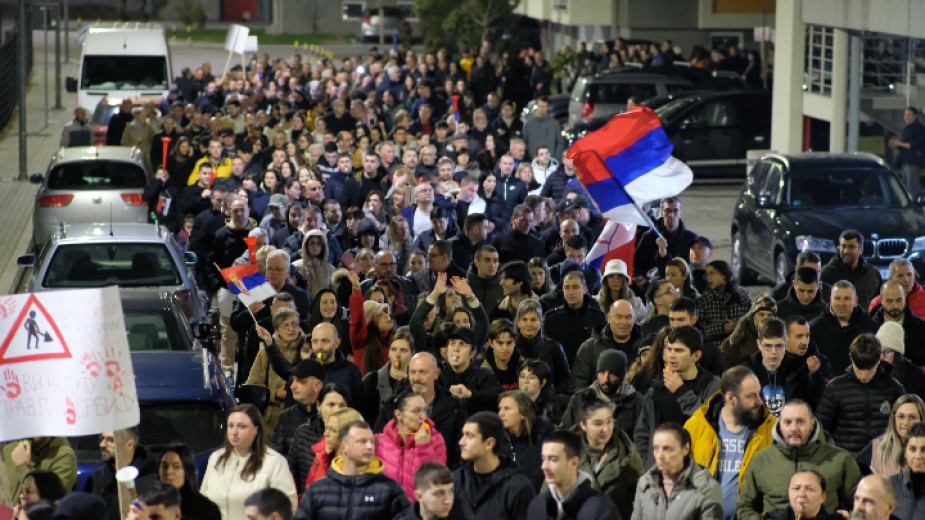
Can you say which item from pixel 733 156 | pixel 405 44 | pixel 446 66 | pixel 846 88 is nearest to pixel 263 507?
pixel 846 88

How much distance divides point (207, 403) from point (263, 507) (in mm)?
2892

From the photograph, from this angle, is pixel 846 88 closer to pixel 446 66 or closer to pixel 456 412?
pixel 446 66

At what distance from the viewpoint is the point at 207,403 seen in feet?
33.5

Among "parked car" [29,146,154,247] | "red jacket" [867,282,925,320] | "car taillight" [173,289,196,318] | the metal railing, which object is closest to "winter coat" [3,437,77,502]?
"car taillight" [173,289,196,318]

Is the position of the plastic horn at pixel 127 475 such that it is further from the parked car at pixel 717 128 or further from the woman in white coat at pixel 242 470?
the parked car at pixel 717 128

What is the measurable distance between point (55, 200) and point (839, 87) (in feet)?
42.7

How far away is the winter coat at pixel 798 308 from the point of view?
12.9 metres

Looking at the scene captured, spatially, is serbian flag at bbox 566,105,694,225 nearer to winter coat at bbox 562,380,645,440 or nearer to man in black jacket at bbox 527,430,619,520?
winter coat at bbox 562,380,645,440

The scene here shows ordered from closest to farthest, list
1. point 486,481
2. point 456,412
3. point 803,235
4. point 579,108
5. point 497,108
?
1. point 486,481
2. point 456,412
3. point 803,235
4. point 497,108
5. point 579,108

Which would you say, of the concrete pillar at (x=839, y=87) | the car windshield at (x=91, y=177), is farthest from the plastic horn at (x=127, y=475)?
the concrete pillar at (x=839, y=87)

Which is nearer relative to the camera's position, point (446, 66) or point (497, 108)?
point (497, 108)

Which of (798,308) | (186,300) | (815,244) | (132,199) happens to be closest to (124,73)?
(132,199)

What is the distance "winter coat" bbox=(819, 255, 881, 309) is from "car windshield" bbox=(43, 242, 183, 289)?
5.90 m

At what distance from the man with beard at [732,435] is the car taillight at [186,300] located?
6.78 m
